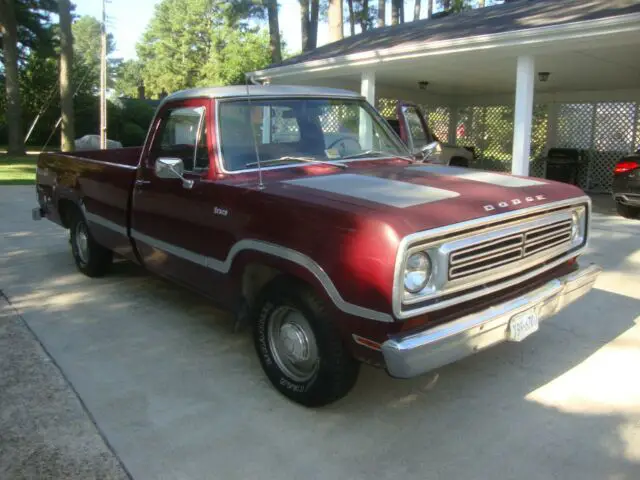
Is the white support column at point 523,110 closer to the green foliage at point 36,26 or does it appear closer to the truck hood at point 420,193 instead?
the truck hood at point 420,193

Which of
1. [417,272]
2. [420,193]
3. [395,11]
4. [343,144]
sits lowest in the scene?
[417,272]

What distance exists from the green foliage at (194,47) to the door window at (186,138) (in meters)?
46.5

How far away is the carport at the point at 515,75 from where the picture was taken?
346 inches

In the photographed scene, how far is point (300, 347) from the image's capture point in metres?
3.43

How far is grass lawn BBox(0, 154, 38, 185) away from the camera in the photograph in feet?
48.7

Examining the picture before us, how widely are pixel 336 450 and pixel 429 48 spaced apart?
8.39 metres

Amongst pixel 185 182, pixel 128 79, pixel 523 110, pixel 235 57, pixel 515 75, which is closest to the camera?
pixel 185 182

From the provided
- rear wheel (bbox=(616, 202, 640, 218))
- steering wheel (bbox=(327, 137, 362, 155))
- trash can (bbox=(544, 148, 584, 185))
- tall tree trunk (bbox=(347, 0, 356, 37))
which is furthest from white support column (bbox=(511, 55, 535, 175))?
tall tree trunk (bbox=(347, 0, 356, 37))

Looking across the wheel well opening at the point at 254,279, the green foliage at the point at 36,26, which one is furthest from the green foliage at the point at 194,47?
the wheel well opening at the point at 254,279

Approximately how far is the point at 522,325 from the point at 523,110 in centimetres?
718

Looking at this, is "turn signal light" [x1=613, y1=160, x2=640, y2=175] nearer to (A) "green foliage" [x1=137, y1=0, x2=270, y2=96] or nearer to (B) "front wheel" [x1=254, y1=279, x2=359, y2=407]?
(B) "front wheel" [x1=254, y1=279, x2=359, y2=407]

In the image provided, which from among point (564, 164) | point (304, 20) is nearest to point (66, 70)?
point (304, 20)

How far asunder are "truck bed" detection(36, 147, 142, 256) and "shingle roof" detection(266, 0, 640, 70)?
249 inches

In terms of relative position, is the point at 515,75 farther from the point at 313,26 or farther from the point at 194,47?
the point at 194,47
